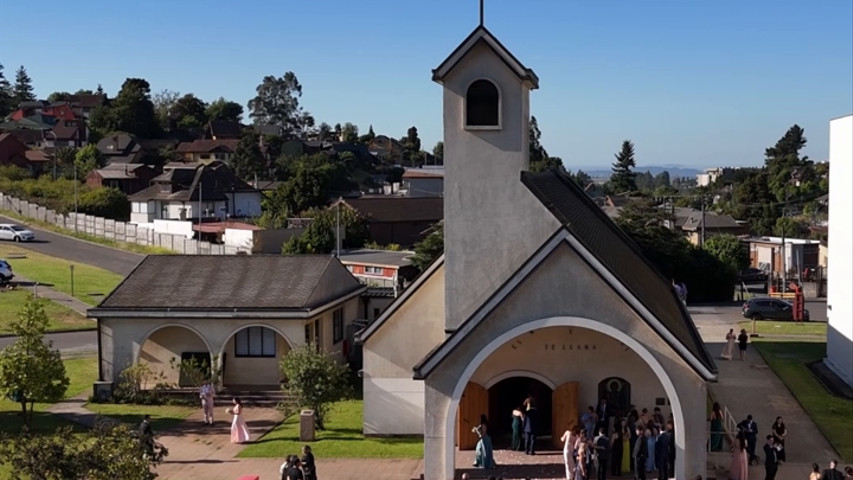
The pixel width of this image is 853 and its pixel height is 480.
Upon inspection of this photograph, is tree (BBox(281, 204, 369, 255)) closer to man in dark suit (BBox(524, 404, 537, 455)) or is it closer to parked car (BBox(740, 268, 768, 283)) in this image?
parked car (BBox(740, 268, 768, 283))

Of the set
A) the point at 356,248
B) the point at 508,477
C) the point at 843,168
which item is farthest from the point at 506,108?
the point at 356,248

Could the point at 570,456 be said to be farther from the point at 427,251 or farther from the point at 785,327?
the point at 427,251

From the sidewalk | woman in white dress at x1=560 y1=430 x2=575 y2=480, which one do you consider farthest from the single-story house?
the sidewalk

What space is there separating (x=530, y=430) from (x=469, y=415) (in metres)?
1.86

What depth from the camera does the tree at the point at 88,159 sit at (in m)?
116

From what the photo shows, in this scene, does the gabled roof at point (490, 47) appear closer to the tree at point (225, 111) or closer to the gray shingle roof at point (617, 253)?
the gray shingle roof at point (617, 253)

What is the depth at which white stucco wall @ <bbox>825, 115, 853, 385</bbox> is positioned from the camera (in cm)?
3206

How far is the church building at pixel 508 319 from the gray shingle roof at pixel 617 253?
0.35ft

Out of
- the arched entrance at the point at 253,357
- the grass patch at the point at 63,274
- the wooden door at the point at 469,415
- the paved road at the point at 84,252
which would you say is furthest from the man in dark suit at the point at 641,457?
the paved road at the point at 84,252

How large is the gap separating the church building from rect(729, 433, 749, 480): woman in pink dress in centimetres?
99

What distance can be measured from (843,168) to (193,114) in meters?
150

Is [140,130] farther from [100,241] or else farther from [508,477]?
[508,477]

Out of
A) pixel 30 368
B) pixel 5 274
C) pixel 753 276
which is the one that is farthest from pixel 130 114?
pixel 30 368

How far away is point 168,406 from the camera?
3269cm
